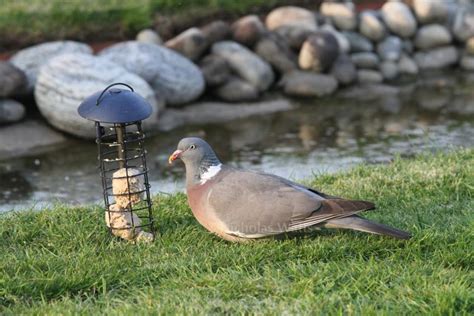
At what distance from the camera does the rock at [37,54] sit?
9.33m

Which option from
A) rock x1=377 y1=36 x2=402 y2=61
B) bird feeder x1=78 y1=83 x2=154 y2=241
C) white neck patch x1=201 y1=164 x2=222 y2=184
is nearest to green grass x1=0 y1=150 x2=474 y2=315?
bird feeder x1=78 y1=83 x2=154 y2=241

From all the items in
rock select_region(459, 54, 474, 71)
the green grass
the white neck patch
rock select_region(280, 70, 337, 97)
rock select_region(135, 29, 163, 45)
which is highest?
the white neck patch

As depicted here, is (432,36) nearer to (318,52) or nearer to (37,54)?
(318,52)

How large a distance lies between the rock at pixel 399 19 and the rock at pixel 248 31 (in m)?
2.24

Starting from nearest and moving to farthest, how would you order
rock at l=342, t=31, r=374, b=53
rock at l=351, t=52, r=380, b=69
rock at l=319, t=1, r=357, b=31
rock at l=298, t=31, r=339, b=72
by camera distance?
1. rock at l=298, t=31, r=339, b=72
2. rock at l=351, t=52, r=380, b=69
3. rock at l=342, t=31, r=374, b=53
4. rock at l=319, t=1, r=357, b=31

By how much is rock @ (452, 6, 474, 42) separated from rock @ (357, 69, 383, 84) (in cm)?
182

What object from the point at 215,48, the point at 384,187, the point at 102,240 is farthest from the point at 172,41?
the point at 102,240

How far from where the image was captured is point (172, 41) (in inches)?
408

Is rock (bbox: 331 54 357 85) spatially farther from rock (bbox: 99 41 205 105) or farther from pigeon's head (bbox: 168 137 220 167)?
pigeon's head (bbox: 168 137 220 167)

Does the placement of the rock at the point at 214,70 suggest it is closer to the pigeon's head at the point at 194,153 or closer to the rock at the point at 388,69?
the rock at the point at 388,69

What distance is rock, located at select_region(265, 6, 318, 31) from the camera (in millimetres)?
11508

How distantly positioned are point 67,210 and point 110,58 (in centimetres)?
483

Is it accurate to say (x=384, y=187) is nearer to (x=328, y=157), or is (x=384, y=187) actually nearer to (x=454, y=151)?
(x=454, y=151)

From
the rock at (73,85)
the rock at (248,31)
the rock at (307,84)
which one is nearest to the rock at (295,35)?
the rock at (248,31)
